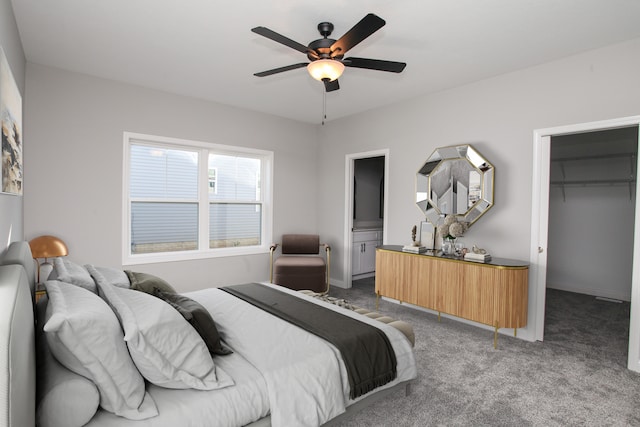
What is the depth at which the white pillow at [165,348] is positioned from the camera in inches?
56.0

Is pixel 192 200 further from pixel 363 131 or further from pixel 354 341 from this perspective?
pixel 354 341

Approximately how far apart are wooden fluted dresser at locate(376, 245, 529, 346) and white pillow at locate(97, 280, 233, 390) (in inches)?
102

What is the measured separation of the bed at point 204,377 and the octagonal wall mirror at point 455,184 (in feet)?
6.81

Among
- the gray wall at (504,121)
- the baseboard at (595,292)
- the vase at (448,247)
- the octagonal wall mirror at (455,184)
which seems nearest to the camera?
the gray wall at (504,121)

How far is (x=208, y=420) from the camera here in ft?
4.65

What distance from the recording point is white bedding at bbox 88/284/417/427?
143 cm

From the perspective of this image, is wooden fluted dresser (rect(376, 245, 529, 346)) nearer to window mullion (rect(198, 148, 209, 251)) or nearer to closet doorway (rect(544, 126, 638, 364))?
closet doorway (rect(544, 126, 638, 364))

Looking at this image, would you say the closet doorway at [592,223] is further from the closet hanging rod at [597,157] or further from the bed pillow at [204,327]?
the bed pillow at [204,327]

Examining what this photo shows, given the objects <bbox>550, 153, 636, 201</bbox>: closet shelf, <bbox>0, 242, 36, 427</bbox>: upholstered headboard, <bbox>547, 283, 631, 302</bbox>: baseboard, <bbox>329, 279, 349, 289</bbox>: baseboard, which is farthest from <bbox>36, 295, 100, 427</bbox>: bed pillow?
<bbox>550, 153, 636, 201</bbox>: closet shelf

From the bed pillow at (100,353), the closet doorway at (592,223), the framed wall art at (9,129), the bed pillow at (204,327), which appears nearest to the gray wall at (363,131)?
the framed wall art at (9,129)

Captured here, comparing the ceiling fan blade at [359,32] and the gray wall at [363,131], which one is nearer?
the ceiling fan blade at [359,32]

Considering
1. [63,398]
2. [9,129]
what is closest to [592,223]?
[63,398]

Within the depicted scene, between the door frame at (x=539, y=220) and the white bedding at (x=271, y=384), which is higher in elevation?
the door frame at (x=539, y=220)

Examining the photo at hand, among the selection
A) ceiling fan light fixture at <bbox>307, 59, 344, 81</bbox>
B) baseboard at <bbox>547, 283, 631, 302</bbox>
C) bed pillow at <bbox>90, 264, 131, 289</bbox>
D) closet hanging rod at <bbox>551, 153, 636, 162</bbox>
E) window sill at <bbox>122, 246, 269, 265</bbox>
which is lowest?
baseboard at <bbox>547, 283, 631, 302</bbox>
